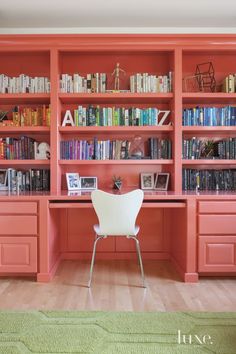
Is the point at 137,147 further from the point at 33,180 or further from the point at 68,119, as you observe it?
the point at 33,180

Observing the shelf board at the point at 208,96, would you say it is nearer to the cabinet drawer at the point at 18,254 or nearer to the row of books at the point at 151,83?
the row of books at the point at 151,83

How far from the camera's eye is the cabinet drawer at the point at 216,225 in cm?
264

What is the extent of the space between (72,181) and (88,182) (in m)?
0.18

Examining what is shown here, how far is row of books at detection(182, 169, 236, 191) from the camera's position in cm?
309

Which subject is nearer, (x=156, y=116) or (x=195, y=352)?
(x=195, y=352)

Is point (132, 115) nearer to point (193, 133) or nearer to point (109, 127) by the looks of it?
point (109, 127)

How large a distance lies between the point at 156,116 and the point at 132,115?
25cm

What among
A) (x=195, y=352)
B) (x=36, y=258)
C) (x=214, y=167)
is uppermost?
(x=214, y=167)

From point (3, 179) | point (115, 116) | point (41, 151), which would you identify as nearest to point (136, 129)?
point (115, 116)

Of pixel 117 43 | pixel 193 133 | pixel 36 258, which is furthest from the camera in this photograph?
pixel 193 133

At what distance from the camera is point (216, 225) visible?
8.66 feet

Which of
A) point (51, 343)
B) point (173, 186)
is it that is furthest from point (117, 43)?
point (51, 343)

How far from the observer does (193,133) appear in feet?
10.6

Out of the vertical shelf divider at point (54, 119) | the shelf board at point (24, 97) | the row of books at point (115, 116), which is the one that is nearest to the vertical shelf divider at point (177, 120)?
the row of books at point (115, 116)
